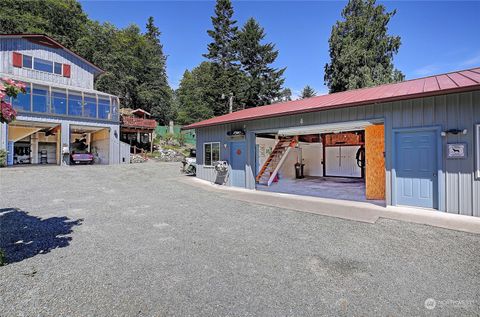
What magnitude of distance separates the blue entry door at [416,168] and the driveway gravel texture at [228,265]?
1.67 meters

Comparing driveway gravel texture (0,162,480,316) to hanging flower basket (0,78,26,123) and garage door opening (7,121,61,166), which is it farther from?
garage door opening (7,121,61,166)

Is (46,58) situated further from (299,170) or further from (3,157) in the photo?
(299,170)

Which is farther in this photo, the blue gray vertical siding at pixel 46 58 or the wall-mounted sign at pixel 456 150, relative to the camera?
the blue gray vertical siding at pixel 46 58

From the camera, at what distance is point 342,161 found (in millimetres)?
15461

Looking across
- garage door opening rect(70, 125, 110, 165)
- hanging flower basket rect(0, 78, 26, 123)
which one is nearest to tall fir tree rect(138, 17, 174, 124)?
garage door opening rect(70, 125, 110, 165)

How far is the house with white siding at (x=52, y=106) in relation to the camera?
16.3 meters

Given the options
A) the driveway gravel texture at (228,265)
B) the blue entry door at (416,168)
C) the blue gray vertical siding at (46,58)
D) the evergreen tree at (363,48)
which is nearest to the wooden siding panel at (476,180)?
the blue entry door at (416,168)

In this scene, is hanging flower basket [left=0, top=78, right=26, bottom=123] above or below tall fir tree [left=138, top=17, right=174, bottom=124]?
below

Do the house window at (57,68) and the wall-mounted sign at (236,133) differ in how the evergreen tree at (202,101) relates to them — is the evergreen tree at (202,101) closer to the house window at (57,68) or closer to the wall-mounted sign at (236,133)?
the house window at (57,68)

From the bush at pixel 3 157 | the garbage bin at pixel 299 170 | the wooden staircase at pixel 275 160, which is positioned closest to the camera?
the wooden staircase at pixel 275 160

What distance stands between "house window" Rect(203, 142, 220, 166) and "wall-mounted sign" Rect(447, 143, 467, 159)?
8866mm

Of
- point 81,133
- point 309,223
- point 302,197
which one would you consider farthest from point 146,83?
point 309,223

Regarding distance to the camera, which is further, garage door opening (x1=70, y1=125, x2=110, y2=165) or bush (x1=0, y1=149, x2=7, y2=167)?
garage door opening (x1=70, y1=125, x2=110, y2=165)

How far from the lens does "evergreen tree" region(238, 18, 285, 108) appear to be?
101ft
